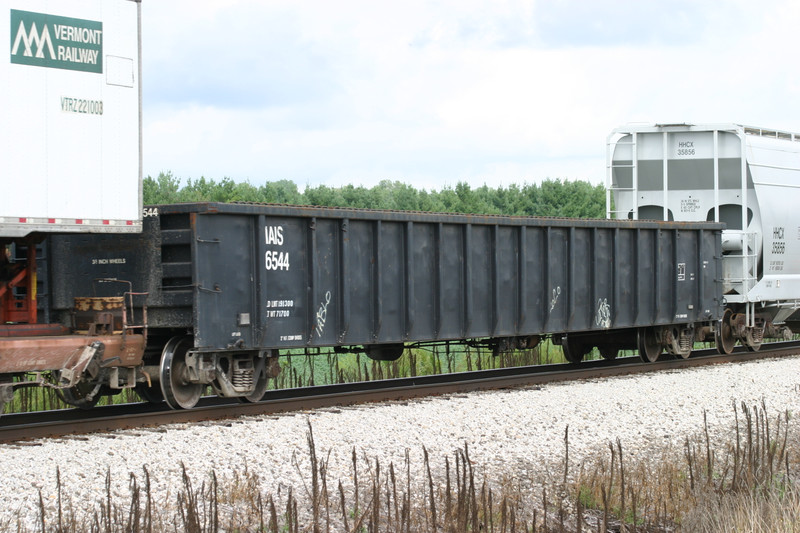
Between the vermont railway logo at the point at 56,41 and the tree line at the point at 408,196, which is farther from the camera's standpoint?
the tree line at the point at 408,196

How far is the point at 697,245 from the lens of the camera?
18.9 metres

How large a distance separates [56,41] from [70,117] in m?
0.81

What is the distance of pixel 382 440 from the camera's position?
9.66 meters

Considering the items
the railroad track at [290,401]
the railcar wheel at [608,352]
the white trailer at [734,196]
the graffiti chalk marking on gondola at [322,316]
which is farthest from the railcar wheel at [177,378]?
the white trailer at [734,196]

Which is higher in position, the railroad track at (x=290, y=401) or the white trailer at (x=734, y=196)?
the white trailer at (x=734, y=196)

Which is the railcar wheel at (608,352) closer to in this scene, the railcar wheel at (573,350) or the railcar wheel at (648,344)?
the railcar wheel at (573,350)

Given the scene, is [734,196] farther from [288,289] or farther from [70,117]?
[70,117]

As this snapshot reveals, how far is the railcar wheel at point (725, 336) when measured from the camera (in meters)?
19.6

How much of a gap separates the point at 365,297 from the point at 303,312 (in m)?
1.13

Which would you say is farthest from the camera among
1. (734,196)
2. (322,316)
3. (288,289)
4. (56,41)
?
(734,196)

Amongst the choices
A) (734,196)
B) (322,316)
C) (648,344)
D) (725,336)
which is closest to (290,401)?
(322,316)

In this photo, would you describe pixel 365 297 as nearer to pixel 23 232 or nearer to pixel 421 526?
pixel 23 232

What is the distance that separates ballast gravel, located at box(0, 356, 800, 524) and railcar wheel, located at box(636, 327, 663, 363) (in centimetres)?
447

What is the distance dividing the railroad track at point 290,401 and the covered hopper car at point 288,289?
33cm
